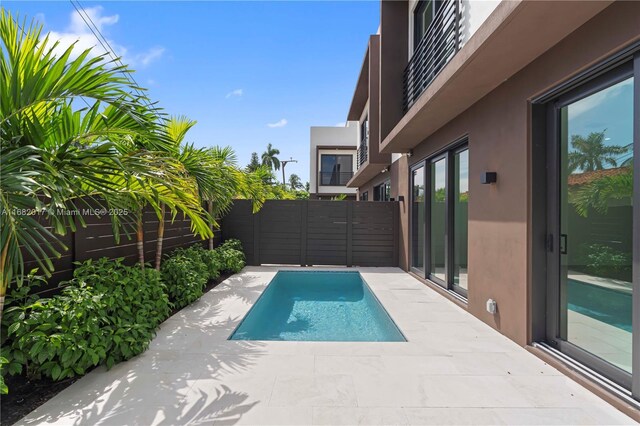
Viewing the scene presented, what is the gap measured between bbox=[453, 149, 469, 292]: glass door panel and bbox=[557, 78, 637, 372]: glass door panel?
1.89 metres

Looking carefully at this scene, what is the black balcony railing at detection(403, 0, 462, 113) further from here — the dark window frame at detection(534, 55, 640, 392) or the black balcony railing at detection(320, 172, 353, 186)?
the black balcony railing at detection(320, 172, 353, 186)

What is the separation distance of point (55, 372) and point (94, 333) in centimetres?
34

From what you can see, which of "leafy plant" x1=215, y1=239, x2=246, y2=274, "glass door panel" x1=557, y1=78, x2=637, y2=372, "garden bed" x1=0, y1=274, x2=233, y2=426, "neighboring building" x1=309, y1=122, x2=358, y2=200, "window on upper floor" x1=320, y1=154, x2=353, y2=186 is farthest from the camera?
"window on upper floor" x1=320, y1=154, x2=353, y2=186

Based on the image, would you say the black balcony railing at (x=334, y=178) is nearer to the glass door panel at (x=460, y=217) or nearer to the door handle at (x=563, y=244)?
the glass door panel at (x=460, y=217)

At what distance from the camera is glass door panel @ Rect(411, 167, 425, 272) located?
707cm

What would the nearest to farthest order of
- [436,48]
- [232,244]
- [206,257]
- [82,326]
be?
1. [82,326]
2. [436,48]
3. [206,257]
4. [232,244]

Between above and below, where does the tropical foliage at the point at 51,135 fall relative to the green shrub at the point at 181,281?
above

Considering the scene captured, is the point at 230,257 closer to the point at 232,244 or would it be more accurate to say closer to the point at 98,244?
the point at 232,244

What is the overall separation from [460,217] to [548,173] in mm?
2033

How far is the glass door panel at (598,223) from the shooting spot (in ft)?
8.02

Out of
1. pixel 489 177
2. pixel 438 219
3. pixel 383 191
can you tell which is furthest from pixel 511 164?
pixel 383 191

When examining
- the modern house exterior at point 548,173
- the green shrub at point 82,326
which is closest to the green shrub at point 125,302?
the green shrub at point 82,326

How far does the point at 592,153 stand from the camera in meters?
2.77

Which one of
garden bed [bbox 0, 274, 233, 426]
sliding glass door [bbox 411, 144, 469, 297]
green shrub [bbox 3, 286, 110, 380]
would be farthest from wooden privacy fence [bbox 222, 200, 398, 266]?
garden bed [bbox 0, 274, 233, 426]
